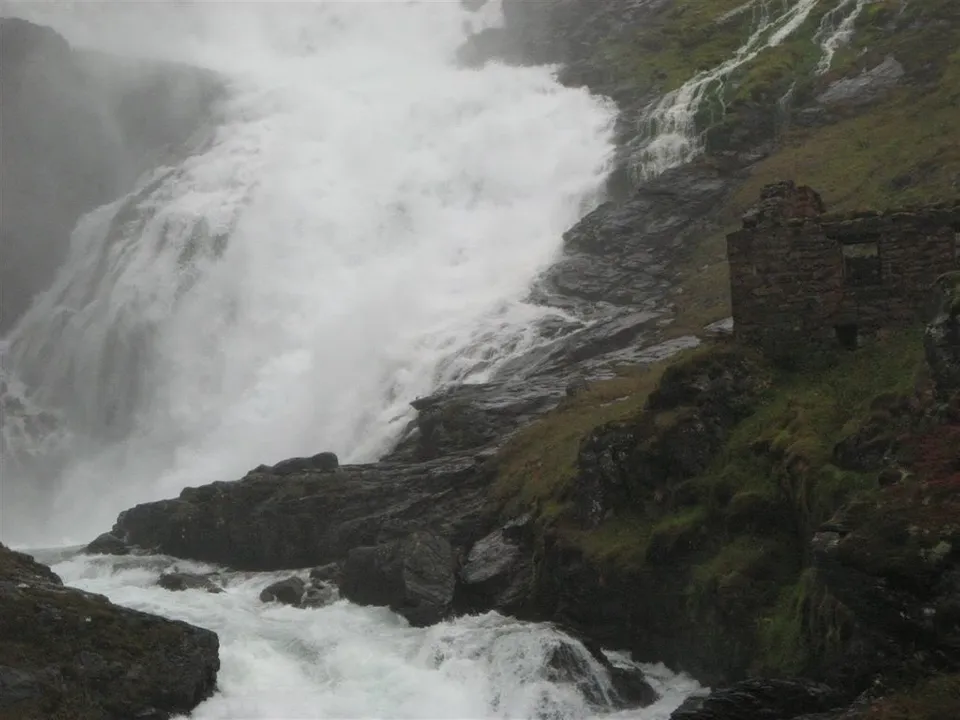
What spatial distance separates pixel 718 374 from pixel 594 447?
129 inches

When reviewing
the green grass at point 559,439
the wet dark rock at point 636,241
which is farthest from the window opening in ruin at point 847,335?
the wet dark rock at point 636,241

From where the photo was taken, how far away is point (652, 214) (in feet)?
153

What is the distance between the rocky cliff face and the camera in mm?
80875

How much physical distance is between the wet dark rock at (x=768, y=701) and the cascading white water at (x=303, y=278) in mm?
23473

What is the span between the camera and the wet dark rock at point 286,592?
2619 centimetres

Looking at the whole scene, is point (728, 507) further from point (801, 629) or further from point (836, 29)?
point (836, 29)

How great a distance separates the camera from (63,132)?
296 feet

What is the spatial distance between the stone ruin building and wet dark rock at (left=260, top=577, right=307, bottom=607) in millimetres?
12809

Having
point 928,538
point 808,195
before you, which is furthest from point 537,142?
point 928,538

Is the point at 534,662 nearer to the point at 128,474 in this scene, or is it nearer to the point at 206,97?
the point at 128,474

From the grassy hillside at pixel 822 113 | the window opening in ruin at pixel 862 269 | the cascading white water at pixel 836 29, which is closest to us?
the window opening in ruin at pixel 862 269

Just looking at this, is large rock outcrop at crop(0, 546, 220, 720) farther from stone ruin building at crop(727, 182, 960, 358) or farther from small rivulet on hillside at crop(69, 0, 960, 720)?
stone ruin building at crop(727, 182, 960, 358)

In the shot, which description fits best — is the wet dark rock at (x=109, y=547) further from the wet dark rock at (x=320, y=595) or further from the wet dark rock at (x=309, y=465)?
the wet dark rock at (x=320, y=595)

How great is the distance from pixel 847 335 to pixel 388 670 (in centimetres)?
1120
